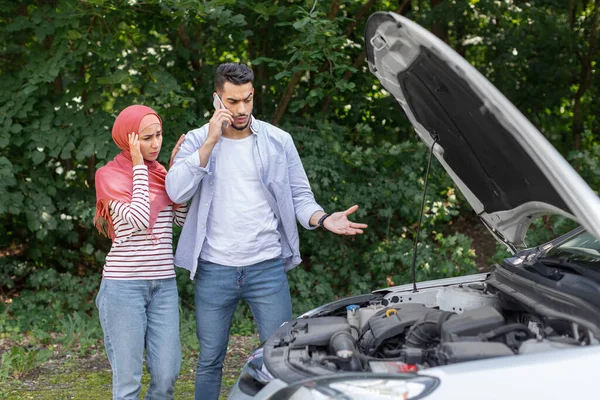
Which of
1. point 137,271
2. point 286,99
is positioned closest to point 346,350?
point 137,271

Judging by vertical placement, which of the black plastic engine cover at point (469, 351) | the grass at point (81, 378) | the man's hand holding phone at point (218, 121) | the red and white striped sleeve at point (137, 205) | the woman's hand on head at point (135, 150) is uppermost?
the man's hand holding phone at point (218, 121)

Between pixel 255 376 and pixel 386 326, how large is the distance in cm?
60

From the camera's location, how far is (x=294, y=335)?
335 centimetres

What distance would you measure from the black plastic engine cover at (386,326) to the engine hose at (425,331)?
0.10 m

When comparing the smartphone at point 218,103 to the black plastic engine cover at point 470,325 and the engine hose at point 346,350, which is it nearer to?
the engine hose at point 346,350

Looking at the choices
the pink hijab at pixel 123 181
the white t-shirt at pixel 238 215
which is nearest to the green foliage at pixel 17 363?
the pink hijab at pixel 123 181

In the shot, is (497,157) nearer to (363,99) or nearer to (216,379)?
(216,379)

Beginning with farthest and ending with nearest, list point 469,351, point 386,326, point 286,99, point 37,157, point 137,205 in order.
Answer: point 286,99
point 37,157
point 137,205
point 386,326
point 469,351

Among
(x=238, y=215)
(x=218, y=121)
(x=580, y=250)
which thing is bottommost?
(x=580, y=250)

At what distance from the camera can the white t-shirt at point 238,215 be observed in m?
4.05

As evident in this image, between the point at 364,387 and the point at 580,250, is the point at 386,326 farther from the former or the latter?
the point at 580,250

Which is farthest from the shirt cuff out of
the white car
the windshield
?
the windshield

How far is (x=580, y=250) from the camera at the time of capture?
3.58 m

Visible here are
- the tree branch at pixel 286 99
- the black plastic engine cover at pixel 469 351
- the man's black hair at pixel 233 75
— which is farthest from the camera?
the tree branch at pixel 286 99
